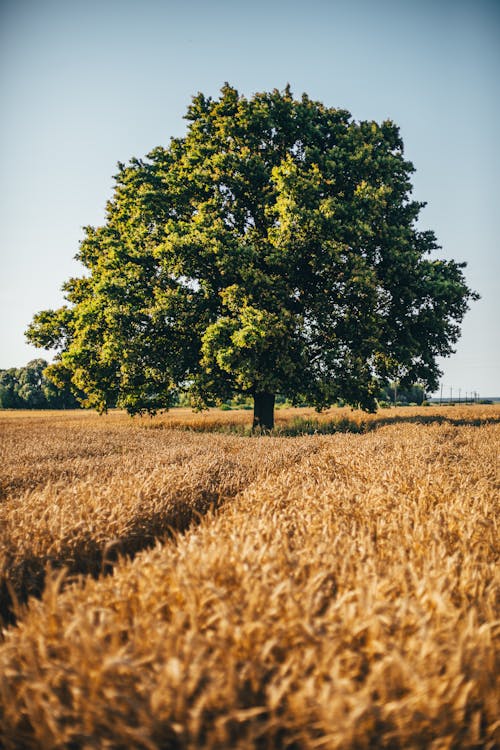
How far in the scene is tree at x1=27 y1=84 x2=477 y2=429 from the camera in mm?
14469

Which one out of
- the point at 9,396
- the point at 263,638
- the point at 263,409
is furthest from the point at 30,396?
the point at 263,638

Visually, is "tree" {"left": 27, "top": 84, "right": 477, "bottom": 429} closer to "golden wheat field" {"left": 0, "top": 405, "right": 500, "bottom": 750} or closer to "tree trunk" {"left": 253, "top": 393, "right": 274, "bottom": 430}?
"tree trunk" {"left": 253, "top": 393, "right": 274, "bottom": 430}

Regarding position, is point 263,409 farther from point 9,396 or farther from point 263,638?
point 9,396

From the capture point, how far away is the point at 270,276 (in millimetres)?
15297

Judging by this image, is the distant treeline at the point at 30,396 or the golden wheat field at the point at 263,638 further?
the distant treeline at the point at 30,396

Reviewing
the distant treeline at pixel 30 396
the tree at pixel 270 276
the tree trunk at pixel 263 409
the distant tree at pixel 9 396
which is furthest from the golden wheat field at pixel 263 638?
the distant tree at pixel 9 396

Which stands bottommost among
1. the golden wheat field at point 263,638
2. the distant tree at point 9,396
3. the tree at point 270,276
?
the distant tree at point 9,396

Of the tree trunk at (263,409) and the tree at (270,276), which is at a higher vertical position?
the tree at (270,276)

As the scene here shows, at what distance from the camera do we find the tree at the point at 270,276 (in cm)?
1447

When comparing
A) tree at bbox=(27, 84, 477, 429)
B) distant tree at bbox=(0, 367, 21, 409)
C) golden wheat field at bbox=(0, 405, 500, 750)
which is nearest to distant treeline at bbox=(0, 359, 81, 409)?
distant tree at bbox=(0, 367, 21, 409)

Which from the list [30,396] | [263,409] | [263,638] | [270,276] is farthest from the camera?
[30,396]

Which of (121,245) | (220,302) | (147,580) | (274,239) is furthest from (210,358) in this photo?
(147,580)

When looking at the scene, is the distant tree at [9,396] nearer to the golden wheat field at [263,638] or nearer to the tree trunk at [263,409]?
the tree trunk at [263,409]

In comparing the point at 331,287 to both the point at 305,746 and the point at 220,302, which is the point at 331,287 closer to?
the point at 220,302
